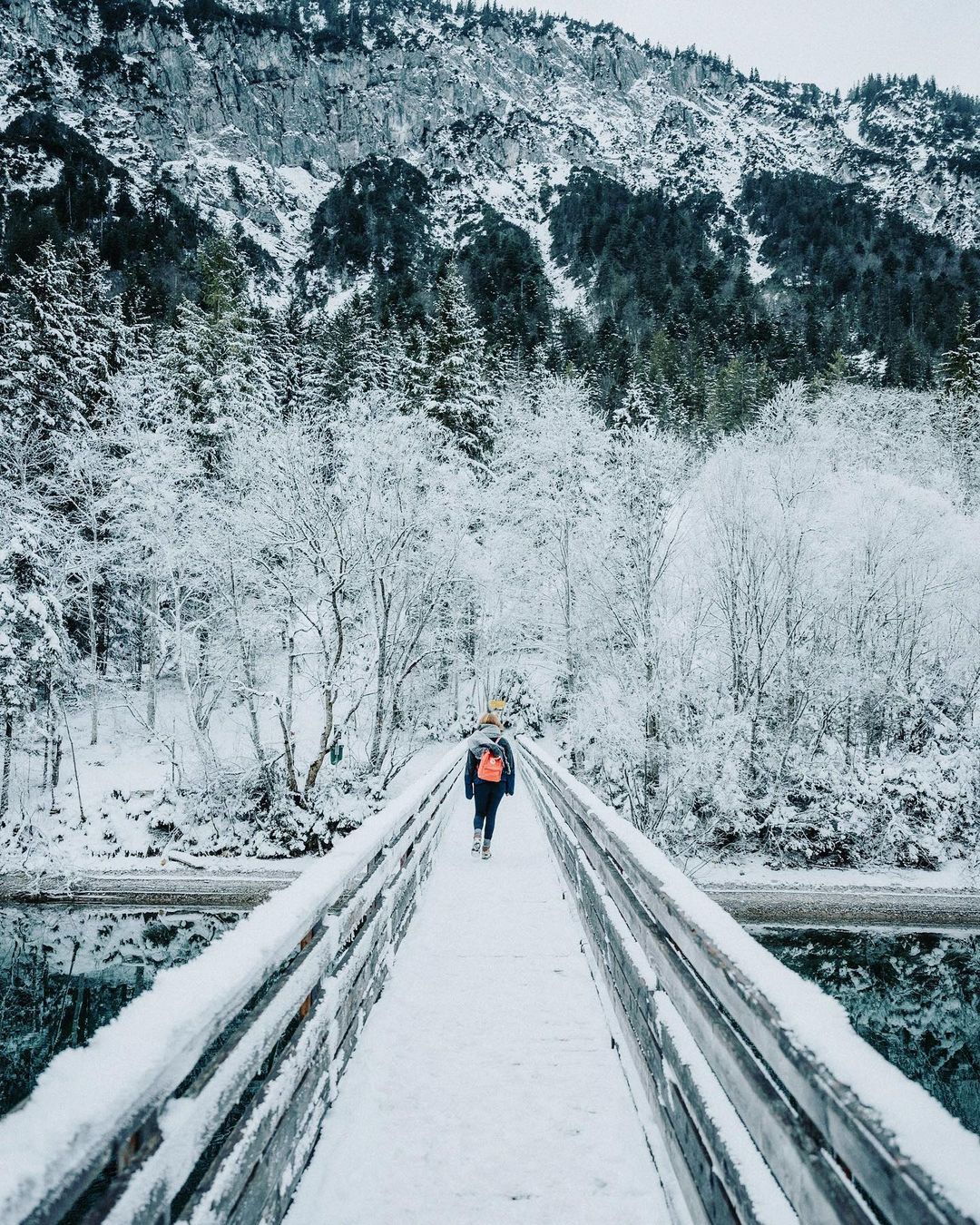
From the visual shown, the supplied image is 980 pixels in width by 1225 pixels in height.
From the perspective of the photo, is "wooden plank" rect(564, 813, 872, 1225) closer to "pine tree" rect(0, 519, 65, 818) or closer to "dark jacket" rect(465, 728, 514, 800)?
"dark jacket" rect(465, 728, 514, 800)

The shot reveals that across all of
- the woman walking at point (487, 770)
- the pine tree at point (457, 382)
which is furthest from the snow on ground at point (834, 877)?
the pine tree at point (457, 382)

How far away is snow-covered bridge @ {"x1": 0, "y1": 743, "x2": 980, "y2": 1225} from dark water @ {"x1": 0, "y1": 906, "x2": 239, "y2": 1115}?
539 centimetres

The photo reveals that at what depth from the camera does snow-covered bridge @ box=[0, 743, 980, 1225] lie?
1146mm

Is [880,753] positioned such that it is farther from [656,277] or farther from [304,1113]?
[656,277]

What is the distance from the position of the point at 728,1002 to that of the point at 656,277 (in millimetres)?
106317

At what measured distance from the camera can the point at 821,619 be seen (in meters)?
20.1

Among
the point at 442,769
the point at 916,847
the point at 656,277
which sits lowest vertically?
the point at 916,847

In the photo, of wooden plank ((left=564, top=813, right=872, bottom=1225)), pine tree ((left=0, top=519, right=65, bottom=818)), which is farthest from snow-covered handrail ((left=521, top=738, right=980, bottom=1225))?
pine tree ((left=0, top=519, right=65, bottom=818))

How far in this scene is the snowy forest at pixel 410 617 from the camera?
17.6m

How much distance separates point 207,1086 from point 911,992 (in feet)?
45.2

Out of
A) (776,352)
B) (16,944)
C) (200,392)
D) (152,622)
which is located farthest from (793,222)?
(16,944)

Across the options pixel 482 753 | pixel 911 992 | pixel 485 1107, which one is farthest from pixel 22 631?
pixel 911 992

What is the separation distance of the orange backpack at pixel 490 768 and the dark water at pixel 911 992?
18.1ft

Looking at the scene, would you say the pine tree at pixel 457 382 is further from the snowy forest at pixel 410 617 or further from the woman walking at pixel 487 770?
the woman walking at pixel 487 770
